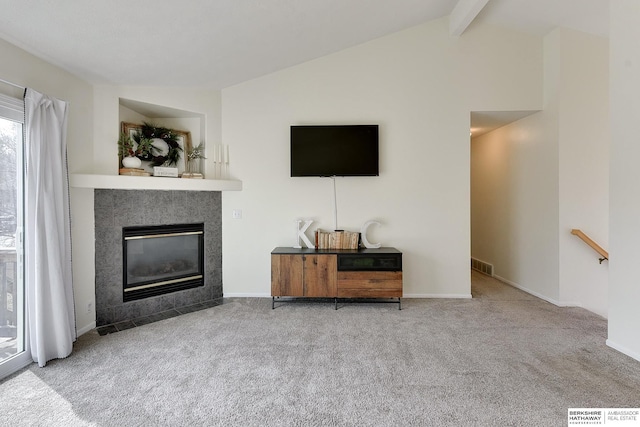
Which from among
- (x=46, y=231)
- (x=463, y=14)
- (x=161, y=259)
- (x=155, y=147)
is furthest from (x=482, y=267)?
(x=46, y=231)

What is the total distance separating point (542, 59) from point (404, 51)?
1734 millimetres

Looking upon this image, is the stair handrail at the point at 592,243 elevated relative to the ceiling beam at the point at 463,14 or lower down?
lower down

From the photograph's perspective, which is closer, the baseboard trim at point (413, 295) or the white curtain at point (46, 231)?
the white curtain at point (46, 231)

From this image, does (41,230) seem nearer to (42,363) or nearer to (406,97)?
(42,363)

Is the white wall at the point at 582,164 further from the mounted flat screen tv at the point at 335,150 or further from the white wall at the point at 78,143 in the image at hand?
the white wall at the point at 78,143

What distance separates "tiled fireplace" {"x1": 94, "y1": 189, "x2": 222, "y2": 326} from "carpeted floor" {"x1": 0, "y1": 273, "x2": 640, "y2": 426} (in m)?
0.41

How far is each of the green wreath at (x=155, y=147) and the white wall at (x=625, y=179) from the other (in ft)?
14.4

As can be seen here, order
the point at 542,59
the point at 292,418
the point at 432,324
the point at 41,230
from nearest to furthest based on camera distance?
the point at 292,418, the point at 41,230, the point at 432,324, the point at 542,59

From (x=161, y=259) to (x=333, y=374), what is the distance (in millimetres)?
2479

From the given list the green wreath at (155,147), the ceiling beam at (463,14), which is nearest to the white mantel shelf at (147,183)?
the green wreath at (155,147)

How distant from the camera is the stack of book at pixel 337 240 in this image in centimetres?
358

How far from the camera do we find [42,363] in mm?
2178

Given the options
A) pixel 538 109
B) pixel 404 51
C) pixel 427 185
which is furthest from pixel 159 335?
pixel 538 109

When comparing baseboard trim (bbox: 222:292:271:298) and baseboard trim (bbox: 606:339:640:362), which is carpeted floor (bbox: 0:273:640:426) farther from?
baseboard trim (bbox: 222:292:271:298)
